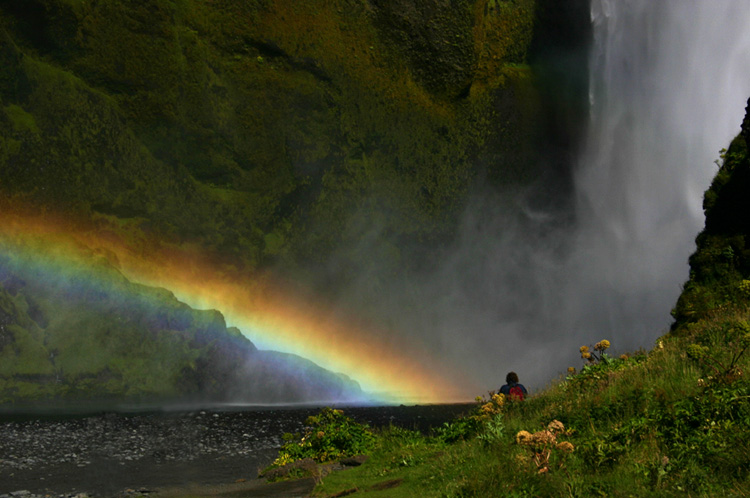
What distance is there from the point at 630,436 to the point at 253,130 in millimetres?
78077

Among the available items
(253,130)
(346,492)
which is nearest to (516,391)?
(346,492)

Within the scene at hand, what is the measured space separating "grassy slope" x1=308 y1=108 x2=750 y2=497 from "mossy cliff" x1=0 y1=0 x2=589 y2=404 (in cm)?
5503

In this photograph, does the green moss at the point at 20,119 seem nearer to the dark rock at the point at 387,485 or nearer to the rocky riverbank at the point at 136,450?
the rocky riverbank at the point at 136,450

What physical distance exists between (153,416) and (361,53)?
5959cm

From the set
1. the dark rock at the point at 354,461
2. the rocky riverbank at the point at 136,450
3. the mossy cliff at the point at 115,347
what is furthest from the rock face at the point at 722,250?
the mossy cliff at the point at 115,347

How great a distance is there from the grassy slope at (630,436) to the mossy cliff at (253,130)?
5503 cm

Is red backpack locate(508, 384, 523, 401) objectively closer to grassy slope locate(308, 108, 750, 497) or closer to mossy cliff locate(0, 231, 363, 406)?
grassy slope locate(308, 108, 750, 497)

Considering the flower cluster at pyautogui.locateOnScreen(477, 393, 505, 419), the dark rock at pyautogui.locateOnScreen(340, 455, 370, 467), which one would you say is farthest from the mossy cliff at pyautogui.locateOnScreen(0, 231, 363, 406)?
the flower cluster at pyautogui.locateOnScreen(477, 393, 505, 419)

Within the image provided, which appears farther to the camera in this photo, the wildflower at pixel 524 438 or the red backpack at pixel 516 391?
the red backpack at pixel 516 391

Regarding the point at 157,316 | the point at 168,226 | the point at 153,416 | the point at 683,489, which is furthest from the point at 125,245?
the point at 683,489

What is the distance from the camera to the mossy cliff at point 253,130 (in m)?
71.9

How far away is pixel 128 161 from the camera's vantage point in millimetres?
77625

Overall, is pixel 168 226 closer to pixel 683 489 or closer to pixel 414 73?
pixel 414 73

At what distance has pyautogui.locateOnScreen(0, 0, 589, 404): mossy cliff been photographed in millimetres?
71875
